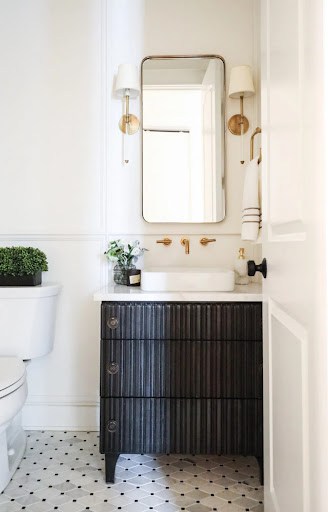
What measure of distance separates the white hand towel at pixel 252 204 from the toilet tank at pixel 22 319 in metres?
0.98

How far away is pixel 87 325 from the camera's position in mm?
2139

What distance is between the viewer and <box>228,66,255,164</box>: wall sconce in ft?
6.55

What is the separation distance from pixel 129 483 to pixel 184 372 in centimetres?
53

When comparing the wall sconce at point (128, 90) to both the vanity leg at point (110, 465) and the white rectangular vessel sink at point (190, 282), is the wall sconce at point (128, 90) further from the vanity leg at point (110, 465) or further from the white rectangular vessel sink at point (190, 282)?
the vanity leg at point (110, 465)

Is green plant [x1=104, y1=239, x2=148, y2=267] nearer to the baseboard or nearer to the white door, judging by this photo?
the baseboard

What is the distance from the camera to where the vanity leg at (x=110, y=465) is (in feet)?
5.41

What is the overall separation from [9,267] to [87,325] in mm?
505

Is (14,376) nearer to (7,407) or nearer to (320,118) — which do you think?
(7,407)

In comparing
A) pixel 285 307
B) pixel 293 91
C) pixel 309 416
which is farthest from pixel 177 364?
pixel 293 91

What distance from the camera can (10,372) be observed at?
5.24ft

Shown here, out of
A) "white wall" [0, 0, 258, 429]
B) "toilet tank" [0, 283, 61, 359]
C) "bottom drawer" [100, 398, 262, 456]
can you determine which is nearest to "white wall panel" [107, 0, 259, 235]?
"white wall" [0, 0, 258, 429]

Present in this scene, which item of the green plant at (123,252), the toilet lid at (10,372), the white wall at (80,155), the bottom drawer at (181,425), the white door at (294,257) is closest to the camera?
the white door at (294,257)

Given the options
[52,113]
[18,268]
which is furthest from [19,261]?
[52,113]

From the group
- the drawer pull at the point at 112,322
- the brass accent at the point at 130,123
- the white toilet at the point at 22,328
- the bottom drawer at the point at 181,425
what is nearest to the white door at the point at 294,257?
the bottom drawer at the point at 181,425
